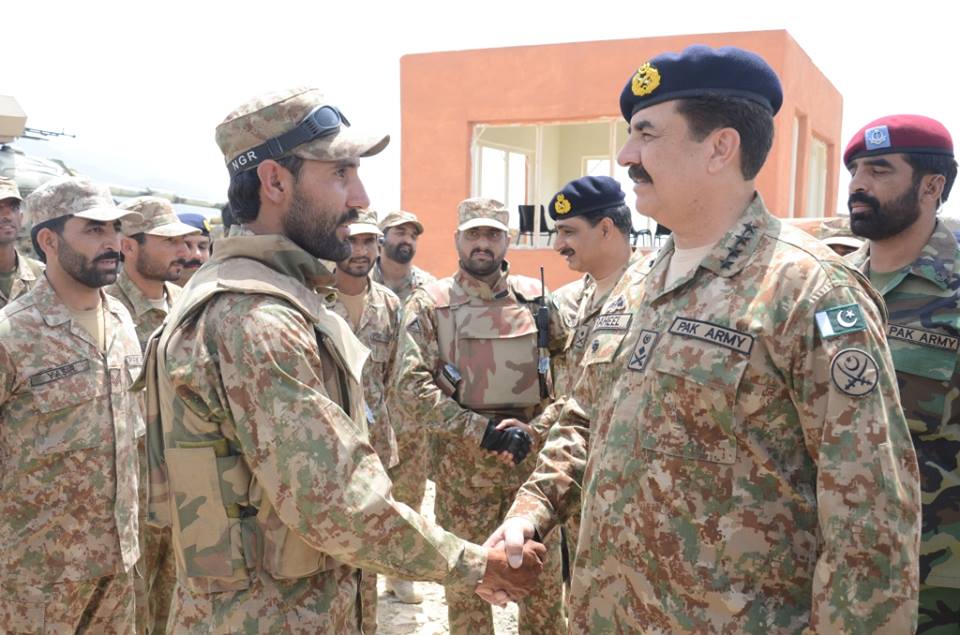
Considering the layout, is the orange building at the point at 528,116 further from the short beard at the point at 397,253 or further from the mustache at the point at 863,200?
the mustache at the point at 863,200

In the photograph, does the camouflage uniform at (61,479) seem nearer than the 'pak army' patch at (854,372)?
No

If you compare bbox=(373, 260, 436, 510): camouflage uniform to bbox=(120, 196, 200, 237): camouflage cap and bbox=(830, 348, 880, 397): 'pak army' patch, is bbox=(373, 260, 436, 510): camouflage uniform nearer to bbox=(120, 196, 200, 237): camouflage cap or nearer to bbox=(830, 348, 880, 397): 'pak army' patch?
bbox=(120, 196, 200, 237): camouflage cap

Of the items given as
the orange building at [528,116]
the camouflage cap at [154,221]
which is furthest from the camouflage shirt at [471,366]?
the orange building at [528,116]

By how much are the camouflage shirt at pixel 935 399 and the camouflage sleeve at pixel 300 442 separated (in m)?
1.96

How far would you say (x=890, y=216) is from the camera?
3172 mm

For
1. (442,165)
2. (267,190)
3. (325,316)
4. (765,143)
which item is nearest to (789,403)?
(765,143)

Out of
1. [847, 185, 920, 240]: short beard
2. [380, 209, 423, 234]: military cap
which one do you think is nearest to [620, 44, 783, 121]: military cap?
[847, 185, 920, 240]: short beard

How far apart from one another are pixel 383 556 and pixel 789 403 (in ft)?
3.78

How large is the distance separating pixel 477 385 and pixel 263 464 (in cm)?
274

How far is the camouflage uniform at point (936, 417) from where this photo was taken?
2.87 m

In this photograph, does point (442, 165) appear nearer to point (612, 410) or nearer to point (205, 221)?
point (205, 221)

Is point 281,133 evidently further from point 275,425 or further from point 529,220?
point 529,220

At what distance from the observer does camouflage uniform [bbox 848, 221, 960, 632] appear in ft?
9.41

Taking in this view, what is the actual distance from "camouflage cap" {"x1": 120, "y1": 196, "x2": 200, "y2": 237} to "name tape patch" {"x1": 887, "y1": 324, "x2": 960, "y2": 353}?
4549 millimetres
